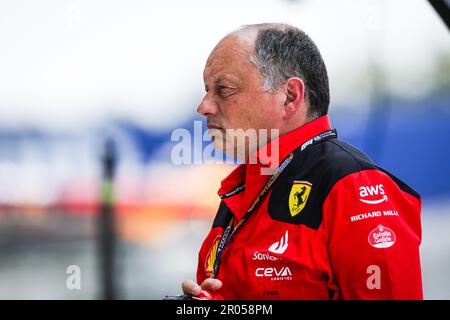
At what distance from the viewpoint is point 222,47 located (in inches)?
61.8

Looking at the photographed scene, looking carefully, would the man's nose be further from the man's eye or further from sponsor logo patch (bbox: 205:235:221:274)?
sponsor logo patch (bbox: 205:235:221:274)

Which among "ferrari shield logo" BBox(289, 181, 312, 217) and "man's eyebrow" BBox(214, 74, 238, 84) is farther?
"man's eyebrow" BBox(214, 74, 238, 84)

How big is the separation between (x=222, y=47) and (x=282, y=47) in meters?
0.15

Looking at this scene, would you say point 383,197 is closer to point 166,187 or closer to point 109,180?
point 166,187

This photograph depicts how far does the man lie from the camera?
4.40ft

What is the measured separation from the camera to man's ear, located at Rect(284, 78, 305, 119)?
1.54m

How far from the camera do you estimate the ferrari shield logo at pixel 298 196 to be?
141cm

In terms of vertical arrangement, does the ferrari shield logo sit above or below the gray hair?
below

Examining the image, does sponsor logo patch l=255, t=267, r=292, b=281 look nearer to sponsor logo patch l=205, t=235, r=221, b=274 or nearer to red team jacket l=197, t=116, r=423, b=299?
red team jacket l=197, t=116, r=423, b=299

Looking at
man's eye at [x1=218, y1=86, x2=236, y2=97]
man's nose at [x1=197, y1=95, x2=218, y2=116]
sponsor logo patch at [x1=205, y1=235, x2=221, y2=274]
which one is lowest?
sponsor logo patch at [x1=205, y1=235, x2=221, y2=274]

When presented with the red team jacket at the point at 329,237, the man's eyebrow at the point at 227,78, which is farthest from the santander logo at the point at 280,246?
the man's eyebrow at the point at 227,78

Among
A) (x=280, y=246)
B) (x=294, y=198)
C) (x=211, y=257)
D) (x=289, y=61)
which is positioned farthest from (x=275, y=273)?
(x=289, y=61)

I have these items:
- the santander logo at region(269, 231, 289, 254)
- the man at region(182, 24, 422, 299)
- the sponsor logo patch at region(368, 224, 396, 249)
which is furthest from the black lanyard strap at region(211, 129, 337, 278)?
the sponsor logo patch at region(368, 224, 396, 249)
